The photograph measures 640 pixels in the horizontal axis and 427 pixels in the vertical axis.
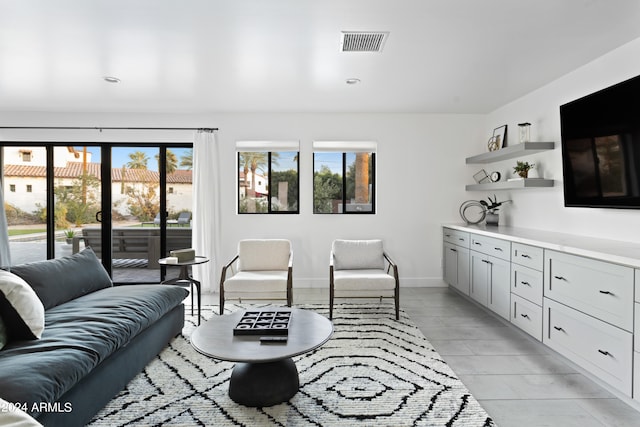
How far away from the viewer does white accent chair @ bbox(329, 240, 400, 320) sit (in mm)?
3816

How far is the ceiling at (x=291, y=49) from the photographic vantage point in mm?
2387

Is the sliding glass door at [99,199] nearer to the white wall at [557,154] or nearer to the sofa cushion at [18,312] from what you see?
the sofa cushion at [18,312]

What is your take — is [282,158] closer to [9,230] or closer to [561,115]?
[561,115]

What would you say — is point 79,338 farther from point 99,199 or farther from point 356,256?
point 99,199

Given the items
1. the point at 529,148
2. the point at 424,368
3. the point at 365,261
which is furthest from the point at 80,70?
the point at 529,148

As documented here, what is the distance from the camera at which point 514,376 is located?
2590 mm

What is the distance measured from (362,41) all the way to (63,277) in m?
2.97

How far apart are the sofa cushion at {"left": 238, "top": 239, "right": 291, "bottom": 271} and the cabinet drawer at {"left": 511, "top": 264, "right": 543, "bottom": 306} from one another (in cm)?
246

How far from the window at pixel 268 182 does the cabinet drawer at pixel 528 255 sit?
9.44 feet

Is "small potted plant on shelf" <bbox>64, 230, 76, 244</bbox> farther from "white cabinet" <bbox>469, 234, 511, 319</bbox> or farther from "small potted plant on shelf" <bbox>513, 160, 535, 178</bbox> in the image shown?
"small potted plant on shelf" <bbox>513, 160, 535, 178</bbox>

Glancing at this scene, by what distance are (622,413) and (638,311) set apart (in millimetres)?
629

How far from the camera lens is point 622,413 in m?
2.15

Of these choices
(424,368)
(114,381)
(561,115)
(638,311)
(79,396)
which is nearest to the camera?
(79,396)

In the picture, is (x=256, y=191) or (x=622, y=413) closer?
(x=622, y=413)
